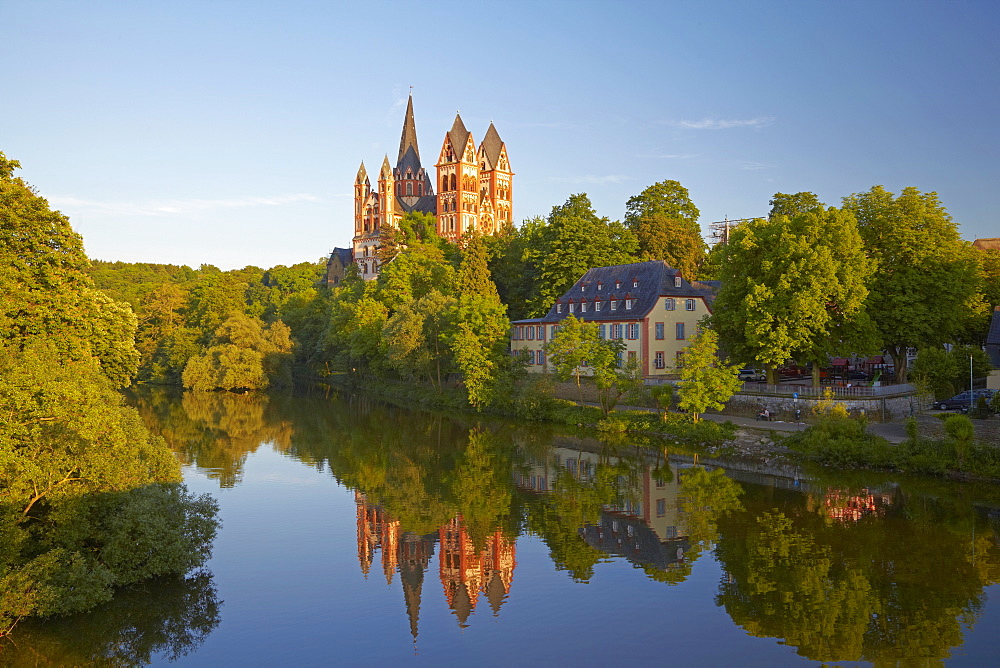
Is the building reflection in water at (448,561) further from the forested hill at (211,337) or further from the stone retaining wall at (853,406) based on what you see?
the forested hill at (211,337)

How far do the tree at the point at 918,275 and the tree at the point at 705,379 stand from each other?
29.5 feet

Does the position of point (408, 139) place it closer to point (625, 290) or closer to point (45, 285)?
point (625, 290)

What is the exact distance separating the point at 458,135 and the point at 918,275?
95.5 meters

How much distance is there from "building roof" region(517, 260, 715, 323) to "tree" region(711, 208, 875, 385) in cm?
870

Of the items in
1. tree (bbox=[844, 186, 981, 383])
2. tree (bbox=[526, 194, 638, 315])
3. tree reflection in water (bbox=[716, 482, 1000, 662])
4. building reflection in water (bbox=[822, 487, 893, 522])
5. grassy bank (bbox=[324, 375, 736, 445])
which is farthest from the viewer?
tree (bbox=[526, 194, 638, 315])

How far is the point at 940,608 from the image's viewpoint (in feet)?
62.1

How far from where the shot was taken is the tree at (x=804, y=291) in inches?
1556

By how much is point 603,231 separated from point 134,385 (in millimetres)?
48796

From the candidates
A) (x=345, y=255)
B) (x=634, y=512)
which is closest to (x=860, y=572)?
(x=634, y=512)

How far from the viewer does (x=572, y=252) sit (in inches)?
2430

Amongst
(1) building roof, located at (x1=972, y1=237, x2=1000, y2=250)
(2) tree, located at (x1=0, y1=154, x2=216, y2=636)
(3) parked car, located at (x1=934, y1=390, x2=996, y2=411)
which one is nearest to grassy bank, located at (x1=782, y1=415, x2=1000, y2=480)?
(3) parked car, located at (x1=934, y1=390, x2=996, y2=411)

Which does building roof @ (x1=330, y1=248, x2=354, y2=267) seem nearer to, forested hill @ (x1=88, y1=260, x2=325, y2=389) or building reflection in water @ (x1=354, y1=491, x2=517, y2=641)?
forested hill @ (x1=88, y1=260, x2=325, y2=389)

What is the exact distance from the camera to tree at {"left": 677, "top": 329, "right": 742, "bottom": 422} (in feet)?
129

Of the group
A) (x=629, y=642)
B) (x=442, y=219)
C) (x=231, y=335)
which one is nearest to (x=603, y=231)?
(x=231, y=335)
